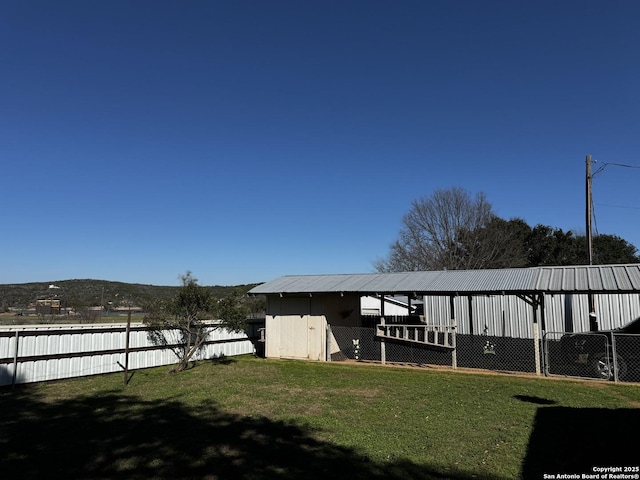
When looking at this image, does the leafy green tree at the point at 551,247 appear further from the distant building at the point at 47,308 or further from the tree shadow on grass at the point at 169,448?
the distant building at the point at 47,308

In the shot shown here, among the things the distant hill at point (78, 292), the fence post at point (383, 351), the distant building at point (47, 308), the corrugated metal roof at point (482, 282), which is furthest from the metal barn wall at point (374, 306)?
the distant hill at point (78, 292)

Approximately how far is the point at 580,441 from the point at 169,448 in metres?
5.64

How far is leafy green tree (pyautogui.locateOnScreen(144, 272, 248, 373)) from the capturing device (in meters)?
13.4

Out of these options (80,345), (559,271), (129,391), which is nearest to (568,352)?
(559,271)

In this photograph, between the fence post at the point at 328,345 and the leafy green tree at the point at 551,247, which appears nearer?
the fence post at the point at 328,345

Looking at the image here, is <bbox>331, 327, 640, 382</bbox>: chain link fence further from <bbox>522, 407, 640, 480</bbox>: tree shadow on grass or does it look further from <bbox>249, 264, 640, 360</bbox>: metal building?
<bbox>522, 407, 640, 480</bbox>: tree shadow on grass

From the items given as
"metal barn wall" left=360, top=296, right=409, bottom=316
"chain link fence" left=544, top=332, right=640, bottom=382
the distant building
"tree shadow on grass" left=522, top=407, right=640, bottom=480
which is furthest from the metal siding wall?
the distant building

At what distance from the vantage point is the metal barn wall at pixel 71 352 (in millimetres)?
10594

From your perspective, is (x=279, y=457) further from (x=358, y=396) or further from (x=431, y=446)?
(x=358, y=396)

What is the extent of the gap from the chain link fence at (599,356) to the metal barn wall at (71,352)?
38.6 ft

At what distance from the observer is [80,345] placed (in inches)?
476

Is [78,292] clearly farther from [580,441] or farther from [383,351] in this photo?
[580,441]

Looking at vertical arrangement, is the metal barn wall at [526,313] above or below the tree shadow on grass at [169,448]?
above

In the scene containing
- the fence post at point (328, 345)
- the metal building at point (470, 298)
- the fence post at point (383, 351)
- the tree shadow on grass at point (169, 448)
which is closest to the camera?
the tree shadow on grass at point (169, 448)
